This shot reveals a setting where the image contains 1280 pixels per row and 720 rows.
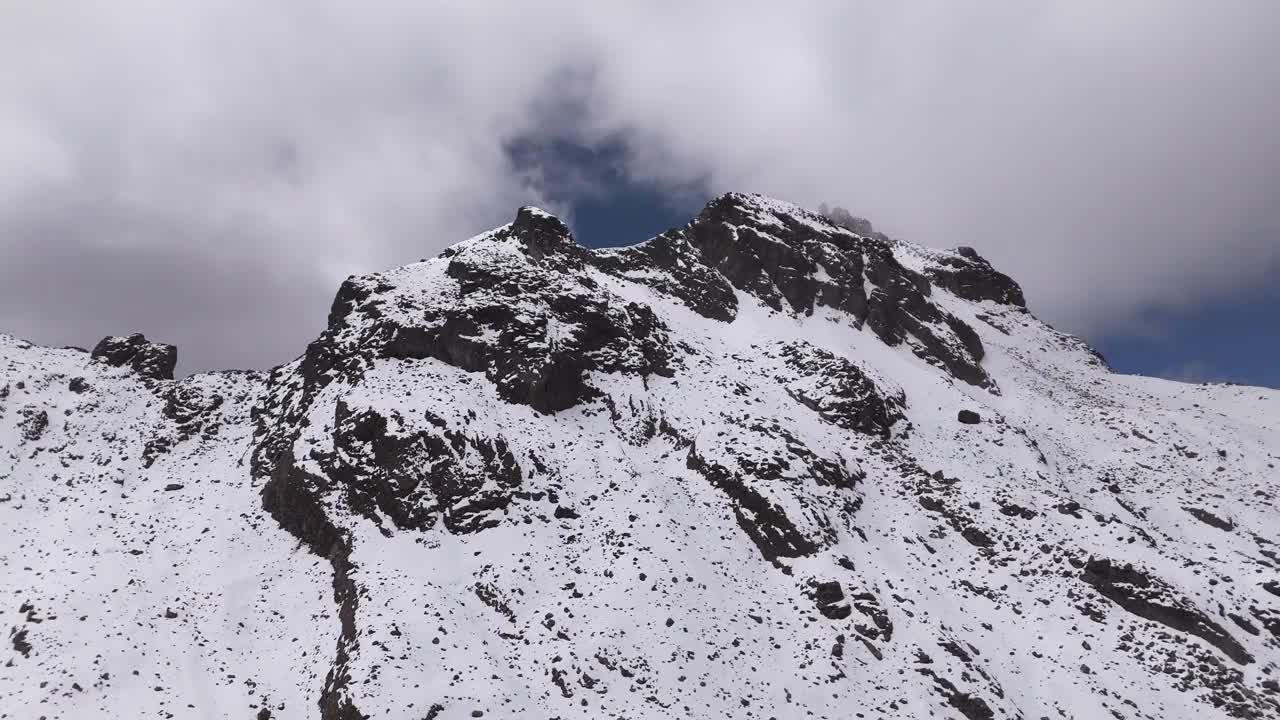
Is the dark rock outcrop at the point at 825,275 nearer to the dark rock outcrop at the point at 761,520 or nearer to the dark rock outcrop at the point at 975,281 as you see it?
the dark rock outcrop at the point at 975,281

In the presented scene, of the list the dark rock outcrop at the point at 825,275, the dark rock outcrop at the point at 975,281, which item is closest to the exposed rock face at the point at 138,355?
the dark rock outcrop at the point at 825,275

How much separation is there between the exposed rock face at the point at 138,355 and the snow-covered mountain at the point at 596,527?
291 mm

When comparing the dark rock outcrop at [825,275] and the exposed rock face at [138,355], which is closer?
the exposed rock face at [138,355]

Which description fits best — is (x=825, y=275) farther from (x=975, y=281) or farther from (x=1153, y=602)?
(x=1153, y=602)

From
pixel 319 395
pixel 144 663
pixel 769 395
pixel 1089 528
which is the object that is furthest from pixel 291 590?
pixel 1089 528

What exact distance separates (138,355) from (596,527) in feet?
125

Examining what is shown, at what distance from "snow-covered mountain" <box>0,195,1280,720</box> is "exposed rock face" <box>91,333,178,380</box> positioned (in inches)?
11.5

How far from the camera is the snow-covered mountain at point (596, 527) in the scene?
25.8 m

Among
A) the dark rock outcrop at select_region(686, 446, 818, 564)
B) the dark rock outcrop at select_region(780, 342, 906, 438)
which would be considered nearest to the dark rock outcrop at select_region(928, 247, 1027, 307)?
the dark rock outcrop at select_region(780, 342, 906, 438)

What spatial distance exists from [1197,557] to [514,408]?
121ft

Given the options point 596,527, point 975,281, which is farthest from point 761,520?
point 975,281

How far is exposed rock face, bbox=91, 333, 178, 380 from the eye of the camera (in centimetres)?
4766

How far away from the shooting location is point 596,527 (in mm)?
32312

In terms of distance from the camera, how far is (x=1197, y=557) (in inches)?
1366
